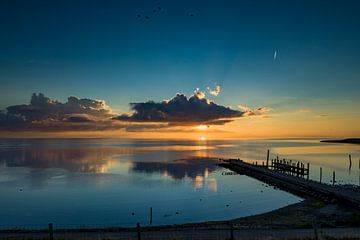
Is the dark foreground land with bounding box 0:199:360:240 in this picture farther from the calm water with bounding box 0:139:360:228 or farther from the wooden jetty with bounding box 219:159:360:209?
the calm water with bounding box 0:139:360:228

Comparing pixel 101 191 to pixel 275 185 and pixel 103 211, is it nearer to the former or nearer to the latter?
pixel 103 211

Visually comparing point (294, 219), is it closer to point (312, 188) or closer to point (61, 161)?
point (312, 188)

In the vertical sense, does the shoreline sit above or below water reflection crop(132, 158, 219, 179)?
above

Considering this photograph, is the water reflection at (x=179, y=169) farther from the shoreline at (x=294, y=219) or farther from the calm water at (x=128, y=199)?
the shoreline at (x=294, y=219)

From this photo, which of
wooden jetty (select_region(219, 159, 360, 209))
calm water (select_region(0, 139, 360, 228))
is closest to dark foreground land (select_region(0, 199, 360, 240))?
wooden jetty (select_region(219, 159, 360, 209))

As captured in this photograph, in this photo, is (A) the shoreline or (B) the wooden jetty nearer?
(A) the shoreline

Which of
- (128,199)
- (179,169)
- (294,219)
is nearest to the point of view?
(294,219)

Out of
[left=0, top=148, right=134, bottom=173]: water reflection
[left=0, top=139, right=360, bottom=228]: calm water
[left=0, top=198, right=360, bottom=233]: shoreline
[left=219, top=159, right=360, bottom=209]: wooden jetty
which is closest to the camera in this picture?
[left=0, top=198, right=360, bottom=233]: shoreline

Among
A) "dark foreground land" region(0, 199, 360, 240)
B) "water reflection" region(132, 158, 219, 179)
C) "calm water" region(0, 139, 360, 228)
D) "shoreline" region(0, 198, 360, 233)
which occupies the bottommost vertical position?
"water reflection" region(132, 158, 219, 179)

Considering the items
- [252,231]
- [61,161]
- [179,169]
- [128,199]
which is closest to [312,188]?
[128,199]

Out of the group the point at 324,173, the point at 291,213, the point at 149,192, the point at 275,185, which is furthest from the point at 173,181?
the point at 324,173

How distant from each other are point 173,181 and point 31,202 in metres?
24.9

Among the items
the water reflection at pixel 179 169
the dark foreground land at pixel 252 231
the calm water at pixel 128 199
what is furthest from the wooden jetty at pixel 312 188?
the water reflection at pixel 179 169

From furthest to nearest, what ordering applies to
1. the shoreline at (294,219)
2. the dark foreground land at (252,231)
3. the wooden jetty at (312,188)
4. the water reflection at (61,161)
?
the water reflection at (61,161) → the wooden jetty at (312,188) → the shoreline at (294,219) → the dark foreground land at (252,231)
